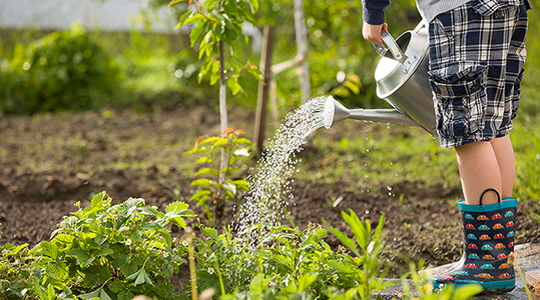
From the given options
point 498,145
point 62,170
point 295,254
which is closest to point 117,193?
point 62,170

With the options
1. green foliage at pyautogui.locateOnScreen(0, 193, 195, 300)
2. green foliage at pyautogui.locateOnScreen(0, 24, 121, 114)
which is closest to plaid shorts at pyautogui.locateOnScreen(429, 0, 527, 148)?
green foliage at pyautogui.locateOnScreen(0, 193, 195, 300)

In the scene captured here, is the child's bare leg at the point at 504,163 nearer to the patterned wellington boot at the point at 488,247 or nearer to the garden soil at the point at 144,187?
the patterned wellington boot at the point at 488,247

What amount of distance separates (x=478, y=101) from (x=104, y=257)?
1090mm

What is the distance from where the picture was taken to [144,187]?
304cm

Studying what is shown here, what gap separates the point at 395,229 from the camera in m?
2.45

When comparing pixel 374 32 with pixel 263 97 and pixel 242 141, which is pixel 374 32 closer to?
pixel 242 141

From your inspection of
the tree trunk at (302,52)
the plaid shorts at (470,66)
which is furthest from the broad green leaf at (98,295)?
the tree trunk at (302,52)

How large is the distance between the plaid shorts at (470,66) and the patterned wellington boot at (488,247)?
0.76 ft

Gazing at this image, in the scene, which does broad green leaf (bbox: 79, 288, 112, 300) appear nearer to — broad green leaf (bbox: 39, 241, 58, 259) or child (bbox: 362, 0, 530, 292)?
broad green leaf (bbox: 39, 241, 58, 259)

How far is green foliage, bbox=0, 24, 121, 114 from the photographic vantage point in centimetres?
548

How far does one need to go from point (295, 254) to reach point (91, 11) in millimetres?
7640

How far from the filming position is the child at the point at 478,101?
1.67m

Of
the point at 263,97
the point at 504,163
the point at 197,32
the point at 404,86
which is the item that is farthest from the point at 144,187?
the point at 504,163

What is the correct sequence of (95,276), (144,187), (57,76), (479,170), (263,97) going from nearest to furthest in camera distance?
1. (95,276)
2. (479,170)
3. (144,187)
4. (263,97)
5. (57,76)
